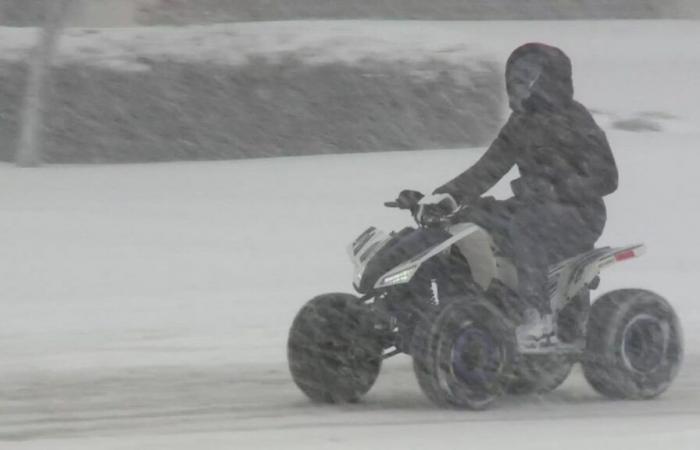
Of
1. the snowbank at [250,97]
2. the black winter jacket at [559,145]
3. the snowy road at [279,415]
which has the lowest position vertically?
the snowy road at [279,415]

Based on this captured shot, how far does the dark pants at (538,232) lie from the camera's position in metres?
7.92

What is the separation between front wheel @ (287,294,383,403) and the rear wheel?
41 cm

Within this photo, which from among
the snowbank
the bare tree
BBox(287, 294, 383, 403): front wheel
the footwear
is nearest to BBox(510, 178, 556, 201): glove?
the footwear

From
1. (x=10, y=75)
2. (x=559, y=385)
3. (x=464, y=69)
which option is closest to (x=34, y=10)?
(x=10, y=75)

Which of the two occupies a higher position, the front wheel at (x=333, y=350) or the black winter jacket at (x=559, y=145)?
the black winter jacket at (x=559, y=145)

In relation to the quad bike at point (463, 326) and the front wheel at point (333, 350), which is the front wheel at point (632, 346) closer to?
the quad bike at point (463, 326)

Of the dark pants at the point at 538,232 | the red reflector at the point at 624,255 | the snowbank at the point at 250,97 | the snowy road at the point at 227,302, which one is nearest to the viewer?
the snowy road at the point at 227,302

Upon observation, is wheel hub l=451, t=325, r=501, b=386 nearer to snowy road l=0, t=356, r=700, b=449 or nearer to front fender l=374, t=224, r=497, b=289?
snowy road l=0, t=356, r=700, b=449

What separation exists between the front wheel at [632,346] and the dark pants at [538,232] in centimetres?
33

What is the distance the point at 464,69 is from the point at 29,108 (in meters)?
4.97

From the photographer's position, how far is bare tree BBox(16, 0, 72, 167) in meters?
18.1

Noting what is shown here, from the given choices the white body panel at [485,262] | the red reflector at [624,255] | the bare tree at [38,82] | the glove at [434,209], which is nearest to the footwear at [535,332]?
the white body panel at [485,262]

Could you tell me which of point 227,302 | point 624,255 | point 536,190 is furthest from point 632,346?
point 227,302

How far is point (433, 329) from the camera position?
7.57 meters
